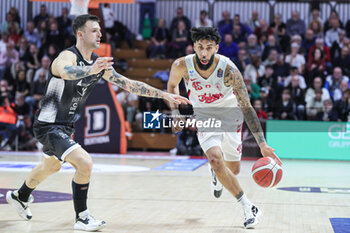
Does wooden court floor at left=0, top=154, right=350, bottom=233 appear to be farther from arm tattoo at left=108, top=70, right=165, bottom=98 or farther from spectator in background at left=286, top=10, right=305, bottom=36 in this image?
spectator in background at left=286, top=10, right=305, bottom=36

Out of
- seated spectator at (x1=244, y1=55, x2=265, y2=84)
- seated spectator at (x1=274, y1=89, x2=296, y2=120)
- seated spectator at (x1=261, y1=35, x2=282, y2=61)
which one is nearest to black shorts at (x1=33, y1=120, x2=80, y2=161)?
seated spectator at (x1=274, y1=89, x2=296, y2=120)

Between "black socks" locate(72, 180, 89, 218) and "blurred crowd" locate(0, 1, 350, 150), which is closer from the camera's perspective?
"black socks" locate(72, 180, 89, 218)

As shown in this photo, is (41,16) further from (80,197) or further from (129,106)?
(80,197)

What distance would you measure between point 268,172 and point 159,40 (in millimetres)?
13165

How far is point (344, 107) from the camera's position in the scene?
1403 cm

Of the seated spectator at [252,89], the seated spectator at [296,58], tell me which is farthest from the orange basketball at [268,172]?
the seated spectator at [296,58]

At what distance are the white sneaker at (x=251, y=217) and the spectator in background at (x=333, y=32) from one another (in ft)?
42.0

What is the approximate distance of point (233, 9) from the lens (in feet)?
66.4

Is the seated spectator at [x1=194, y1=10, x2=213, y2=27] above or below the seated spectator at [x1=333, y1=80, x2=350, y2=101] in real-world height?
above

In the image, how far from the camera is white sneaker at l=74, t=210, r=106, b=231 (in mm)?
5359

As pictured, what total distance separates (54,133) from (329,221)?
3.05m

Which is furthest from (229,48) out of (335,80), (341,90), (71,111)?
(71,111)

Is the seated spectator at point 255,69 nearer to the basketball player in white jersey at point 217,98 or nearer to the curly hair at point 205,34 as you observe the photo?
the basketball player in white jersey at point 217,98

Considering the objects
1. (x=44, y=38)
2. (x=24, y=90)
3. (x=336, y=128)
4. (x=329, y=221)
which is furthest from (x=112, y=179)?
(x=44, y=38)
